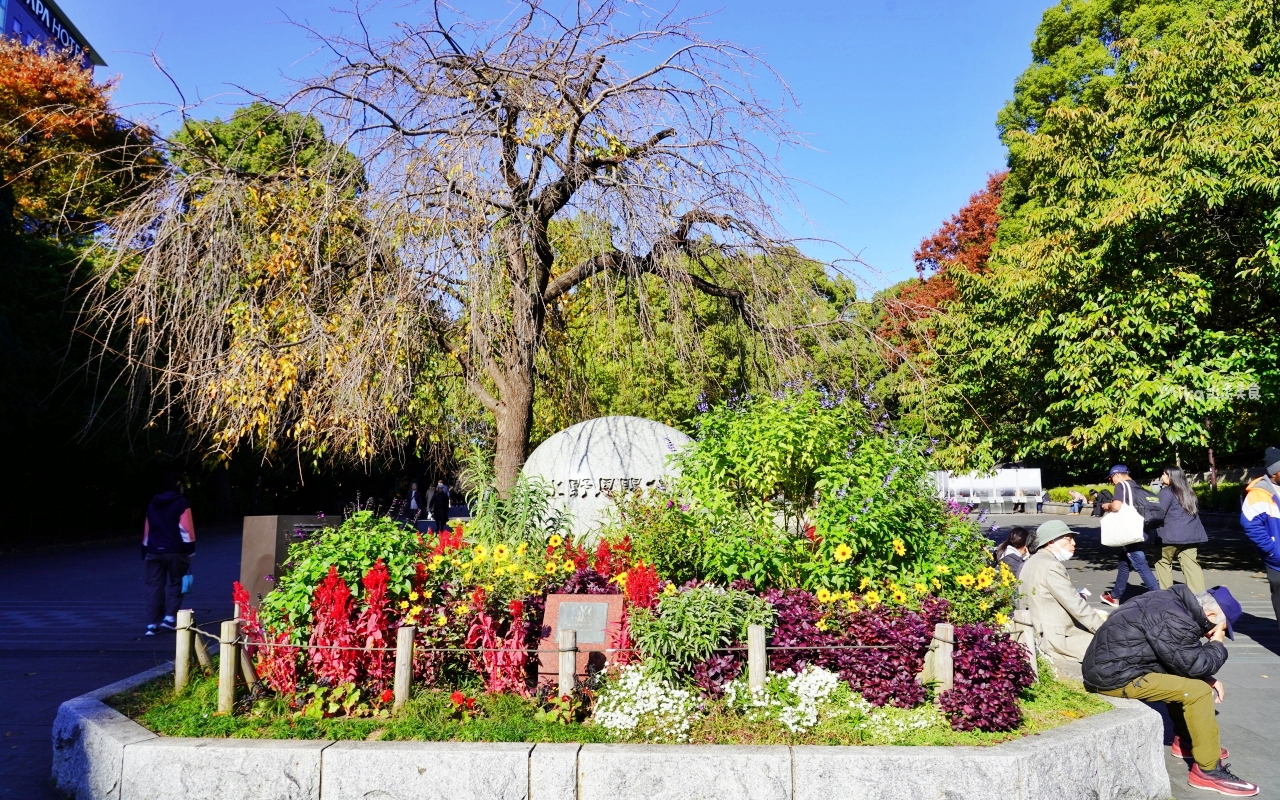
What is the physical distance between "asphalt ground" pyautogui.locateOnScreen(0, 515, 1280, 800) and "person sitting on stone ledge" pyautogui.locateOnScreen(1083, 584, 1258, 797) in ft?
0.62

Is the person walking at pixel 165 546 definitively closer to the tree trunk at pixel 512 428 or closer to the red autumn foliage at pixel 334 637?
the tree trunk at pixel 512 428

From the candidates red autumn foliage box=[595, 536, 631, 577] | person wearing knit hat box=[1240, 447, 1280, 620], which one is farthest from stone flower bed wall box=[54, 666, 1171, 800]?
person wearing knit hat box=[1240, 447, 1280, 620]

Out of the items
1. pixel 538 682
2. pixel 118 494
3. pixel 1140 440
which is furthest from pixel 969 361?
pixel 118 494

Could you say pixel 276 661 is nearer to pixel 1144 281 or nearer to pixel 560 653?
pixel 560 653

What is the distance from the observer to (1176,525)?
9.84 metres

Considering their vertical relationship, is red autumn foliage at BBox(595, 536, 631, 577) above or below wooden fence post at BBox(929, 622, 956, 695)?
above

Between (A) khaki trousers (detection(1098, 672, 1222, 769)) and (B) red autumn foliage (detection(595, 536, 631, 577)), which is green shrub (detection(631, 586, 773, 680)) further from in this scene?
(A) khaki trousers (detection(1098, 672, 1222, 769))

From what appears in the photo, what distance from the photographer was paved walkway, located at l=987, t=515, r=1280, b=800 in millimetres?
5200

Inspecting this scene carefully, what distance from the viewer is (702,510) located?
644cm

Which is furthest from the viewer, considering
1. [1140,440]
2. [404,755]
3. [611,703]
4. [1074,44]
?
[1074,44]

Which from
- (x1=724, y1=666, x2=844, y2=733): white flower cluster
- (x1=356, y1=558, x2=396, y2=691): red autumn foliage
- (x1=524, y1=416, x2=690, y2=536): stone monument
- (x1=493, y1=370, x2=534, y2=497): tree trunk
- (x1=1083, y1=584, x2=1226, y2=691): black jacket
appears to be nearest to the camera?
(x1=724, y1=666, x2=844, y2=733): white flower cluster

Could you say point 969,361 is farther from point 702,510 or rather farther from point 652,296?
point 702,510

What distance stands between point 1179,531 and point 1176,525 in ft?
0.25

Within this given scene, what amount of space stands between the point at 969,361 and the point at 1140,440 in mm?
3286
